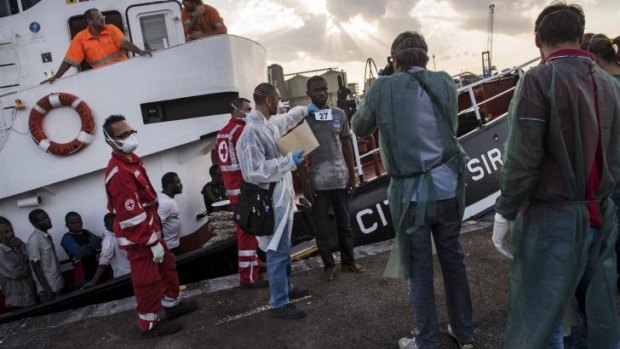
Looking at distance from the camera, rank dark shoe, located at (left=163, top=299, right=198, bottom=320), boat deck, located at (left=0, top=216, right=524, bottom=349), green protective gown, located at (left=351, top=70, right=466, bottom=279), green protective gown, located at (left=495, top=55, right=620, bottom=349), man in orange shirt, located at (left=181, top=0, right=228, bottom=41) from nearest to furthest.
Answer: green protective gown, located at (left=495, top=55, right=620, bottom=349) → green protective gown, located at (left=351, top=70, right=466, bottom=279) → boat deck, located at (left=0, top=216, right=524, bottom=349) → dark shoe, located at (left=163, top=299, right=198, bottom=320) → man in orange shirt, located at (left=181, top=0, right=228, bottom=41)

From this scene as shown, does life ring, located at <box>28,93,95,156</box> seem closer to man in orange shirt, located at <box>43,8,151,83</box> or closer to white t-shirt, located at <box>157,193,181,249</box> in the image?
man in orange shirt, located at <box>43,8,151,83</box>

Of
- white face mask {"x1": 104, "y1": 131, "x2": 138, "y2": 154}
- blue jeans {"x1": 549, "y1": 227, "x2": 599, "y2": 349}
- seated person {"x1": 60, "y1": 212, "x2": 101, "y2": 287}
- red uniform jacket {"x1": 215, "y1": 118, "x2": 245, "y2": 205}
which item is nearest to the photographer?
blue jeans {"x1": 549, "y1": 227, "x2": 599, "y2": 349}

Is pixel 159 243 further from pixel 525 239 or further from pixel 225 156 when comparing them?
pixel 525 239

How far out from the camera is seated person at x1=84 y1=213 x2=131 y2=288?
4.96 m

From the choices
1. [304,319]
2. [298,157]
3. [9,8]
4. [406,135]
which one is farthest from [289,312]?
[9,8]

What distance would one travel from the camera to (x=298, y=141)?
3289mm

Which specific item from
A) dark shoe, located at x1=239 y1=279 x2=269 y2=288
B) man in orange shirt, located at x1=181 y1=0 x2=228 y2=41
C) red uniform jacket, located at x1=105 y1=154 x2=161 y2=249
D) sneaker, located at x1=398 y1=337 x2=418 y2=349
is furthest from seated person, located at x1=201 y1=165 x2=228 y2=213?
sneaker, located at x1=398 y1=337 x2=418 y2=349

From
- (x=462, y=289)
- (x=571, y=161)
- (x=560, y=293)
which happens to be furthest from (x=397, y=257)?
(x=571, y=161)

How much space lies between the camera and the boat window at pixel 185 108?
5.39 meters

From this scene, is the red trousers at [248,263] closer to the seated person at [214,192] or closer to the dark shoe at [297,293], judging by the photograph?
the dark shoe at [297,293]

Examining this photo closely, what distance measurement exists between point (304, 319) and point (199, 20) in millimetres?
4384

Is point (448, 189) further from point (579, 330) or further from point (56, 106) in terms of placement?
point (56, 106)

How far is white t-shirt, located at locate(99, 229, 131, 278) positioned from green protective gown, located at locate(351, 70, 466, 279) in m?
3.69

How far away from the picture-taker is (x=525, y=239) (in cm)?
199
